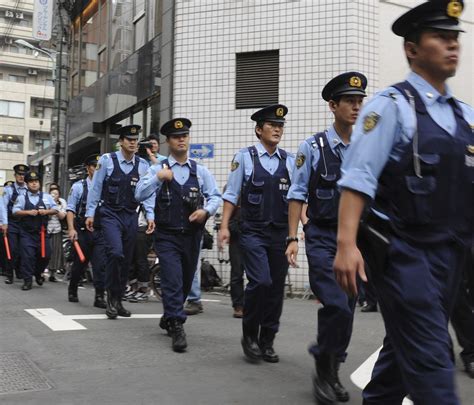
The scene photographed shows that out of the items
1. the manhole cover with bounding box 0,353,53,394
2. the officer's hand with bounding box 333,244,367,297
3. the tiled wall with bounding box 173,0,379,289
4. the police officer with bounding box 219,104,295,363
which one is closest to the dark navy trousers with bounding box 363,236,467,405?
the officer's hand with bounding box 333,244,367,297

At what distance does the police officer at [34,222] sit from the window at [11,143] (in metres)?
50.9

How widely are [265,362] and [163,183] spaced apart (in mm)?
1869

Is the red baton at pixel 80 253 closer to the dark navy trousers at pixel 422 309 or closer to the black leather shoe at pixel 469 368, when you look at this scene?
the black leather shoe at pixel 469 368

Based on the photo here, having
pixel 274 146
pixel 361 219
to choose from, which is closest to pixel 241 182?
pixel 274 146

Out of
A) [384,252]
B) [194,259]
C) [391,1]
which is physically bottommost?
[194,259]

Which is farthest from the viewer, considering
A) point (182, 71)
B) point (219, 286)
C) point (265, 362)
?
point (182, 71)

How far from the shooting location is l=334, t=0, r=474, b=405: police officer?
236cm

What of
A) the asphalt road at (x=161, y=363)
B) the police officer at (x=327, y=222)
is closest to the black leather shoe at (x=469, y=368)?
the asphalt road at (x=161, y=363)

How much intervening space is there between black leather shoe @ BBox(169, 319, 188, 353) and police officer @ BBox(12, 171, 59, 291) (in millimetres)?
5950

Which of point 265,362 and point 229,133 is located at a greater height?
point 229,133

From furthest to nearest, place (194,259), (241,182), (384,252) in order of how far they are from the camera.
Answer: (194,259) < (241,182) < (384,252)

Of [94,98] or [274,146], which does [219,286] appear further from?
[94,98]

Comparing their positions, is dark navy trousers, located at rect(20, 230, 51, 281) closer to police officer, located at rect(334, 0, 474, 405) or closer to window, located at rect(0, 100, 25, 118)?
police officer, located at rect(334, 0, 474, 405)

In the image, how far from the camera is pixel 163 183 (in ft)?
18.7
